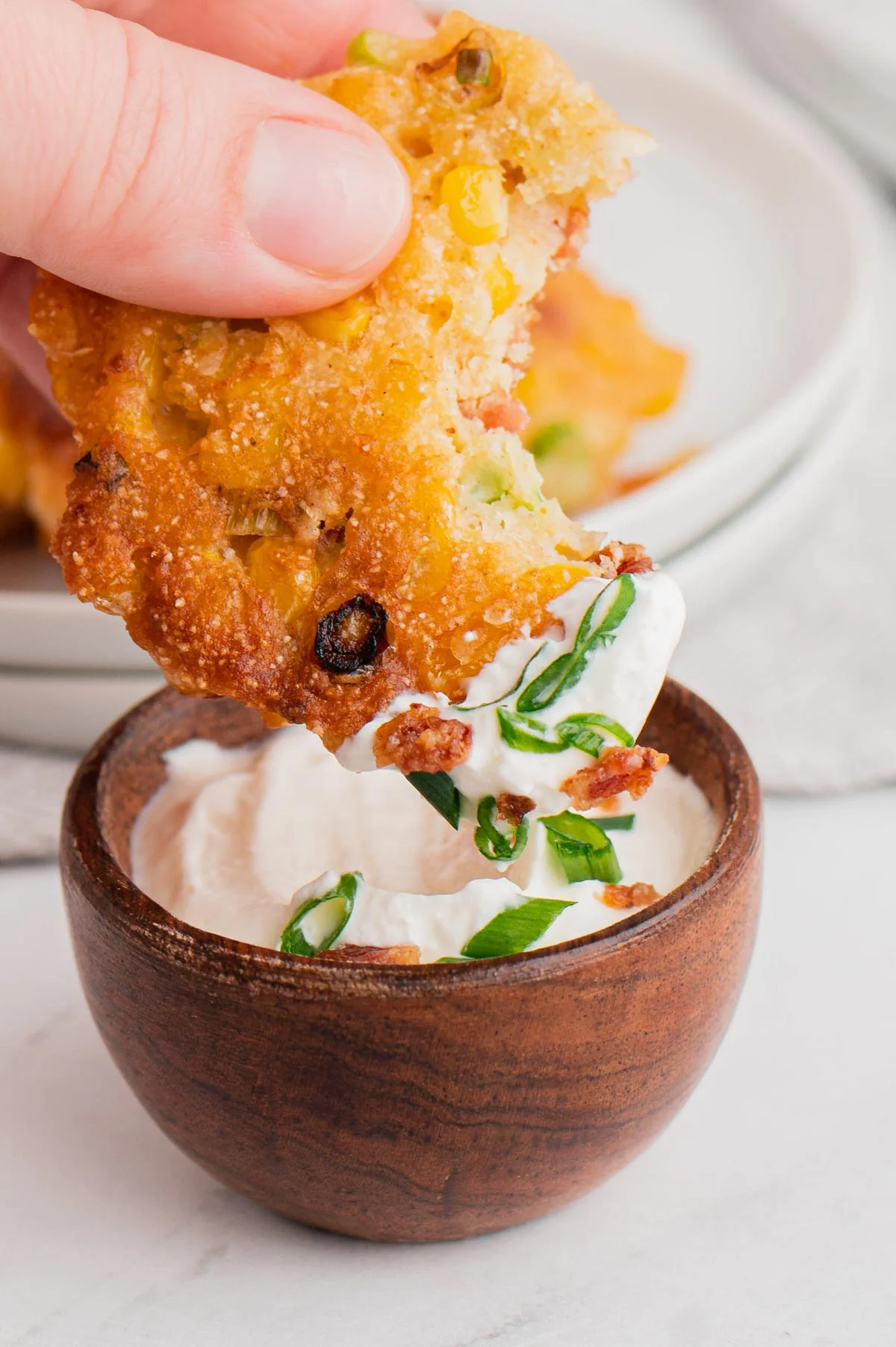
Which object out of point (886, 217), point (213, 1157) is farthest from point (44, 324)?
point (886, 217)

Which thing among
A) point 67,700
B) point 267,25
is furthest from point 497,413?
point 67,700

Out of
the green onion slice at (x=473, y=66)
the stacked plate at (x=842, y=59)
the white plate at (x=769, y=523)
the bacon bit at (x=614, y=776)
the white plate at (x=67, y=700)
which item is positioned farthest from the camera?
the stacked plate at (x=842, y=59)

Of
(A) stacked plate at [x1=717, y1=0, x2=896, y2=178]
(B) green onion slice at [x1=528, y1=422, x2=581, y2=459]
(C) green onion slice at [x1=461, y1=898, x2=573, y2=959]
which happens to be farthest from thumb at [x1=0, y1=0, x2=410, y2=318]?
(A) stacked plate at [x1=717, y1=0, x2=896, y2=178]

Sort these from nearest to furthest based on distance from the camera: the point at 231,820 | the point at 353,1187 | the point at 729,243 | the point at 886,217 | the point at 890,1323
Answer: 1. the point at 353,1187
2. the point at 890,1323
3. the point at 231,820
4. the point at 729,243
5. the point at 886,217

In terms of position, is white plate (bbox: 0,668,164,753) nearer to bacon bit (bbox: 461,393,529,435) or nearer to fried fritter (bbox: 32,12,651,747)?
fried fritter (bbox: 32,12,651,747)

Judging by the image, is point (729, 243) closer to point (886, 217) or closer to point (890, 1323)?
point (886, 217)

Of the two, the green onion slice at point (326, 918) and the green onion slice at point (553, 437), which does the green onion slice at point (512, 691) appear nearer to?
Result: the green onion slice at point (326, 918)

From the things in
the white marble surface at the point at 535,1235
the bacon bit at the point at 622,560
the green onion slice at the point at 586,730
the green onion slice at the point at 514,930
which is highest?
the bacon bit at the point at 622,560

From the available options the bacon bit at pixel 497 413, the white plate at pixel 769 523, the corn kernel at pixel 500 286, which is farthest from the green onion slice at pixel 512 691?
the white plate at pixel 769 523
